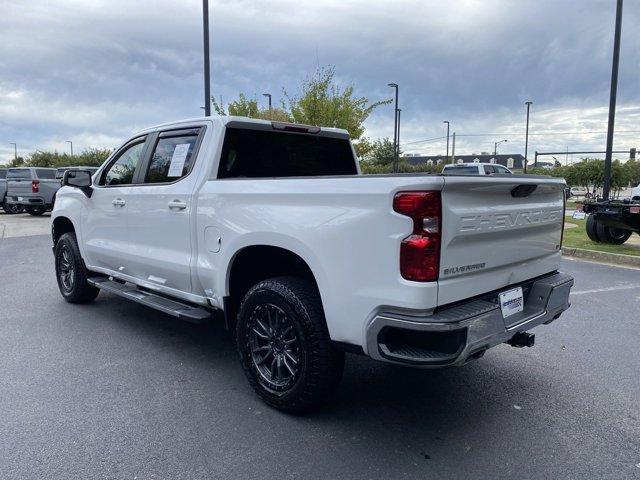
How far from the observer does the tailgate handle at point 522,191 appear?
3.21m

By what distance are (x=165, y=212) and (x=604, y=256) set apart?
8.55m

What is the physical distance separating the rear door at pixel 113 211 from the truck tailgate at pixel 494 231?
3193mm

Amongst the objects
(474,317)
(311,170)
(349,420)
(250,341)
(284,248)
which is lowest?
(349,420)

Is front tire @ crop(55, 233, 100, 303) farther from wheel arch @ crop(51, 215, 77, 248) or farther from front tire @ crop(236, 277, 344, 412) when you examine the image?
front tire @ crop(236, 277, 344, 412)

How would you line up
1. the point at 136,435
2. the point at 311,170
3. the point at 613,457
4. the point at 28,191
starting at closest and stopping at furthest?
the point at 613,457 → the point at 136,435 → the point at 311,170 → the point at 28,191

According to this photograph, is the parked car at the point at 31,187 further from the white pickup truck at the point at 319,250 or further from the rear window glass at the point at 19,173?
the white pickup truck at the point at 319,250

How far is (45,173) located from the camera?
794 inches

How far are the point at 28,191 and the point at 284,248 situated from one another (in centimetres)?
1968

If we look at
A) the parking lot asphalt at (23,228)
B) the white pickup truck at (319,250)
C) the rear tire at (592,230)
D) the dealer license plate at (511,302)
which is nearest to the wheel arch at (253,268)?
the white pickup truck at (319,250)

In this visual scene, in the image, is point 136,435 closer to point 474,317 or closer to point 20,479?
point 20,479

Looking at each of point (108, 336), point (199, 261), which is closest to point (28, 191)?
point (108, 336)

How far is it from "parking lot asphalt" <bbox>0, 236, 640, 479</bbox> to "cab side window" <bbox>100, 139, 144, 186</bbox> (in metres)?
1.50

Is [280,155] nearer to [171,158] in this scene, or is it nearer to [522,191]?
[171,158]

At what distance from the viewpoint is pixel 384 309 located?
2.77 m
